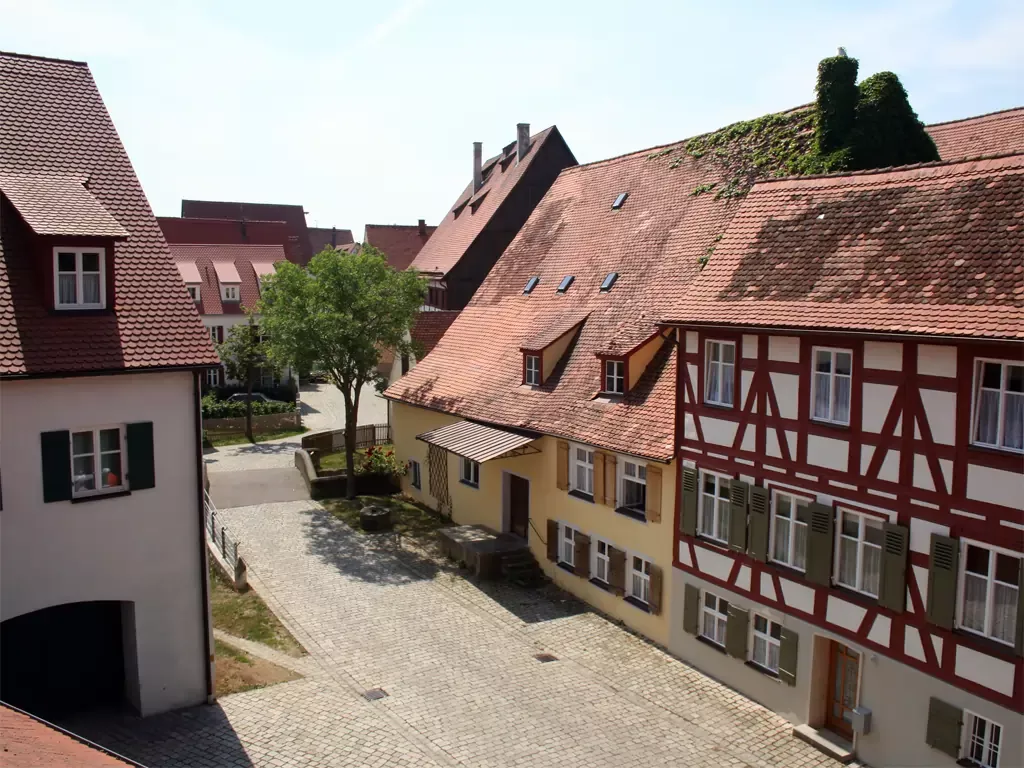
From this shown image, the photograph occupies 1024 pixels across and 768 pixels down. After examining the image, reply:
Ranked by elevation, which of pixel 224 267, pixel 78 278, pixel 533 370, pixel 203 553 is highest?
pixel 224 267

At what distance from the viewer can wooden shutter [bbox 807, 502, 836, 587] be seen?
50.1 feet

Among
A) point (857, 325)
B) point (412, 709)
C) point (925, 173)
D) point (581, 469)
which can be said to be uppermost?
point (925, 173)

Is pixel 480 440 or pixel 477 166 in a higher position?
pixel 477 166

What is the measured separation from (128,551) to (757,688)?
11564 millimetres

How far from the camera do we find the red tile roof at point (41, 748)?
29.0ft

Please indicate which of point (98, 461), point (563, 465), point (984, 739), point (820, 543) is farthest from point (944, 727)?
point (98, 461)

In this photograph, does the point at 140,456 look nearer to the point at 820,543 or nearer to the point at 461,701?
the point at 461,701

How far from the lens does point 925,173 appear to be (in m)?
15.8

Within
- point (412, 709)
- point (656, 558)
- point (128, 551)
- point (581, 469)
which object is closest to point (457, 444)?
point (581, 469)

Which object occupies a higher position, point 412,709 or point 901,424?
point 901,424

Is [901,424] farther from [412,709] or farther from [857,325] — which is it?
[412,709]

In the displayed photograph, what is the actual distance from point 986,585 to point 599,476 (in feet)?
30.6

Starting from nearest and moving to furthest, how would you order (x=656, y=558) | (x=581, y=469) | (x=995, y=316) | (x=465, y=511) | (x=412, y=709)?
(x=995, y=316) < (x=412, y=709) < (x=656, y=558) < (x=581, y=469) < (x=465, y=511)

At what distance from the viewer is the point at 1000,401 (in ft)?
41.7
